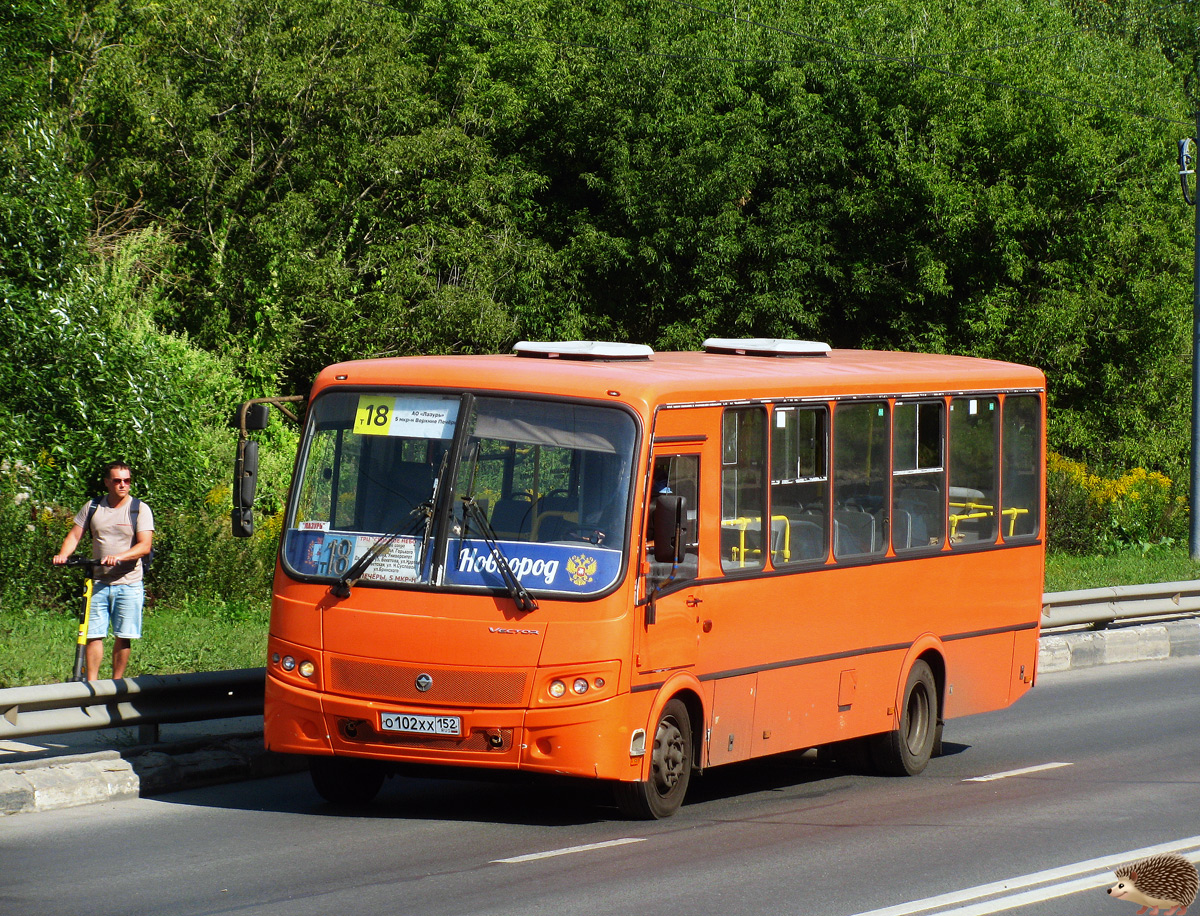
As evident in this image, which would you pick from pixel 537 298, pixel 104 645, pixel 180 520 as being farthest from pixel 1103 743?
pixel 537 298

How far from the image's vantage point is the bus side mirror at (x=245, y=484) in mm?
9898

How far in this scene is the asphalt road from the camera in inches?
298

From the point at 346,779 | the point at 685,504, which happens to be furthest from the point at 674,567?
the point at 346,779

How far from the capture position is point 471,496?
9.45m

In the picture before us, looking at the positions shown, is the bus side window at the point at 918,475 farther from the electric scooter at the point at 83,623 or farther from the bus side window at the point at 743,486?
the electric scooter at the point at 83,623

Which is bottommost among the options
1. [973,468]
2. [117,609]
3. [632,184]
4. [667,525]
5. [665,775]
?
[665,775]

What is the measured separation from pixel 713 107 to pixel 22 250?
22.3 metres

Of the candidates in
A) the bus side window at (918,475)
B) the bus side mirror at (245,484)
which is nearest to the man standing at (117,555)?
the bus side mirror at (245,484)

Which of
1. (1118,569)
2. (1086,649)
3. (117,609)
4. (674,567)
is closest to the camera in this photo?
(674,567)

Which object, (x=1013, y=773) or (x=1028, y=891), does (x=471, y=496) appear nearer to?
(x=1028, y=891)

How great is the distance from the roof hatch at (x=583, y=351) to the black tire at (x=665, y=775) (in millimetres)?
2232

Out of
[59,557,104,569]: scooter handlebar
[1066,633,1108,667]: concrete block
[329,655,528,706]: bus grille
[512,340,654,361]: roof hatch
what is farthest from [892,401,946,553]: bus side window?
[1066,633,1108,667]: concrete block

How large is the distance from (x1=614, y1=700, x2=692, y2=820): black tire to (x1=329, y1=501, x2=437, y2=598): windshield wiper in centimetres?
180

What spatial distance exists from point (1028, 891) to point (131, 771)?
531cm
